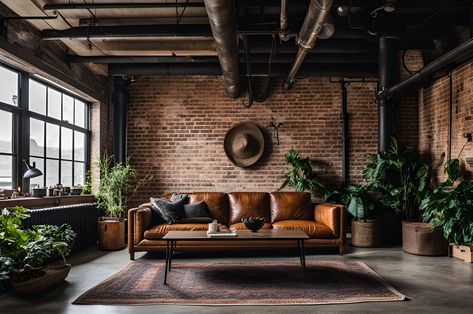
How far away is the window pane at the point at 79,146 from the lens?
6953 mm

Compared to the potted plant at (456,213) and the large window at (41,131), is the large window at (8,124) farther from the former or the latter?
the potted plant at (456,213)

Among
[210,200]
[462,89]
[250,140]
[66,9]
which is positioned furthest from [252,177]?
[66,9]

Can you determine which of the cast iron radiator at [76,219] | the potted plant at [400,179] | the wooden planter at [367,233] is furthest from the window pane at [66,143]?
the potted plant at [400,179]

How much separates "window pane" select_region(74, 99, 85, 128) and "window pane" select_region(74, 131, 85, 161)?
0.61 ft

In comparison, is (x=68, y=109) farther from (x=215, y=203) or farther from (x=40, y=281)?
(x=40, y=281)

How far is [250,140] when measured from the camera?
7.62m

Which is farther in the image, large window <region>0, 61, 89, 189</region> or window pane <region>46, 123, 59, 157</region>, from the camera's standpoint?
window pane <region>46, 123, 59, 157</region>

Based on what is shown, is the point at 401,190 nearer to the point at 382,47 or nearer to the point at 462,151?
the point at 462,151

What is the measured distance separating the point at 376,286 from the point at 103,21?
15.2 ft

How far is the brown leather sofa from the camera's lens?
5.50 meters

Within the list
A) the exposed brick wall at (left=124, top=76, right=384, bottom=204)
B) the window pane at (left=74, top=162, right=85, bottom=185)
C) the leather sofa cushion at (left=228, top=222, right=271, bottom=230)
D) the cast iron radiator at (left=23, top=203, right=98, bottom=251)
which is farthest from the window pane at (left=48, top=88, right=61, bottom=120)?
the leather sofa cushion at (left=228, top=222, right=271, bottom=230)

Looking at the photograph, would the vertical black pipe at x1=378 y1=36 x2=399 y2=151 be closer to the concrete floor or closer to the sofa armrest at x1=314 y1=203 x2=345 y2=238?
the sofa armrest at x1=314 y1=203 x2=345 y2=238

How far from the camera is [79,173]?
7.11 m

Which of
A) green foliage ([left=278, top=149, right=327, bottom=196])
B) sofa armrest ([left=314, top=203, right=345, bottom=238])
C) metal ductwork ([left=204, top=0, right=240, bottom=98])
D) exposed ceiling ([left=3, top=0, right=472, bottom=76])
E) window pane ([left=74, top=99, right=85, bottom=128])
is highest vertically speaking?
exposed ceiling ([left=3, top=0, right=472, bottom=76])
